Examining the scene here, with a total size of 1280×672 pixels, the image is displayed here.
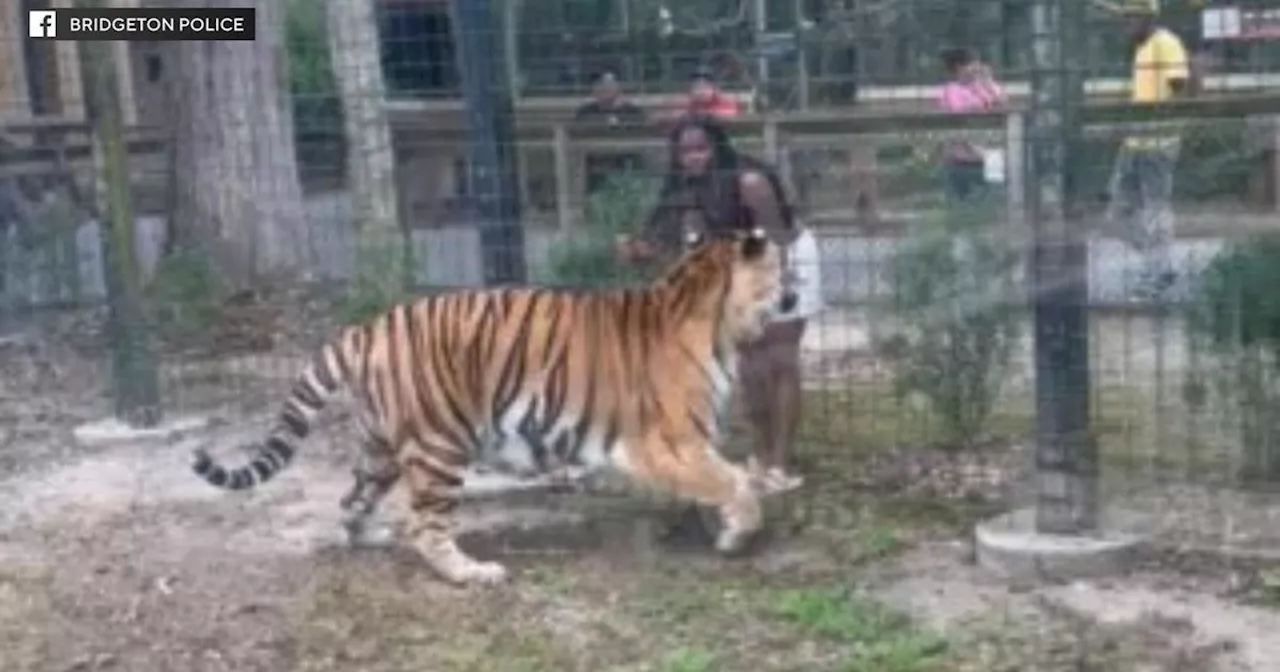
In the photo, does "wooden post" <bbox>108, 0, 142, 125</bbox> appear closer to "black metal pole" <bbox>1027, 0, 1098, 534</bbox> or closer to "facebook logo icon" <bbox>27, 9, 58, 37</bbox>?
"facebook logo icon" <bbox>27, 9, 58, 37</bbox>

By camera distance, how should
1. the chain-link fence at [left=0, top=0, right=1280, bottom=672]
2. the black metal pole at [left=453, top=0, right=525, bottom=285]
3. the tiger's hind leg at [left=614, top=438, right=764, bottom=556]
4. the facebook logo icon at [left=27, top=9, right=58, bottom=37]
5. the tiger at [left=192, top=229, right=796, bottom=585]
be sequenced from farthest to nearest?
the facebook logo icon at [left=27, top=9, right=58, bottom=37]
the black metal pole at [left=453, top=0, right=525, bottom=285]
the tiger at [left=192, top=229, right=796, bottom=585]
the tiger's hind leg at [left=614, top=438, right=764, bottom=556]
the chain-link fence at [left=0, top=0, right=1280, bottom=672]

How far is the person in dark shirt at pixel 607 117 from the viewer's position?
8.09 meters

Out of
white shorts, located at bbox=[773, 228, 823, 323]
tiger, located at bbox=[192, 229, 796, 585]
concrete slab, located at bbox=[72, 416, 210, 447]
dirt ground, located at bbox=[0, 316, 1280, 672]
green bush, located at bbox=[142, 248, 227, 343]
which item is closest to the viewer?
dirt ground, located at bbox=[0, 316, 1280, 672]

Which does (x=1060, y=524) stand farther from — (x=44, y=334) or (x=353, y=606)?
(x=44, y=334)

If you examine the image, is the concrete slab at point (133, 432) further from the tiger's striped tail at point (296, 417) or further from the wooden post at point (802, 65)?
the wooden post at point (802, 65)

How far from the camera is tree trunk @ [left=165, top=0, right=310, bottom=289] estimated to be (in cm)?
986

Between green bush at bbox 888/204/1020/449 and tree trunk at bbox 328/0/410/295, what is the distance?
1969 millimetres

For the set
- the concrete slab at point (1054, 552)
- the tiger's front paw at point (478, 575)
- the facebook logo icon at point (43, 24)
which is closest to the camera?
the concrete slab at point (1054, 552)

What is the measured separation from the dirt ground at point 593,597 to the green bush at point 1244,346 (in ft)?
1.96

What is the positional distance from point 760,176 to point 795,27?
2.45 ft

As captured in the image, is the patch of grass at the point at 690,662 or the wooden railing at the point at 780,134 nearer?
the patch of grass at the point at 690,662

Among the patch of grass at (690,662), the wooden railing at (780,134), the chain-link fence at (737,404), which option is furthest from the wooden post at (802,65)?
the patch of grass at (690,662)

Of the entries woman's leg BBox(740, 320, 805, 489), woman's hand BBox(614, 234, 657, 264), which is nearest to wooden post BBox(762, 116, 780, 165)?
woman's hand BBox(614, 234, 657, 264)

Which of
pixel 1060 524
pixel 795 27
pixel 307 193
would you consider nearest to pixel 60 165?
pixel 307 193
